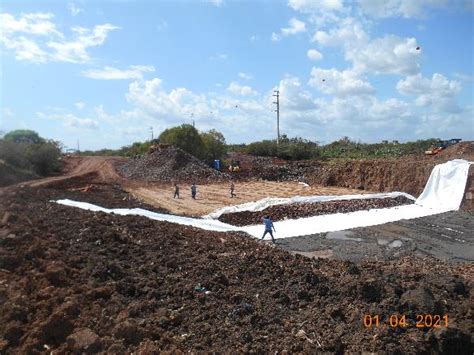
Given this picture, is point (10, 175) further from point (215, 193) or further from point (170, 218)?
point (170, 218)

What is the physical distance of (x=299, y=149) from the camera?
41.5 meters

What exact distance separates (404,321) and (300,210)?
10516 mm

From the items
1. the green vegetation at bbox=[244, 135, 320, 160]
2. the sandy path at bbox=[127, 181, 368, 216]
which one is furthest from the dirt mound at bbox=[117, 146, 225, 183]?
the green vegetation at bbox=[244, 135, 320, 160]

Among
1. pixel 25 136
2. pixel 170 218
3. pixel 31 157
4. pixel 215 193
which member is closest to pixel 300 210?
pixel 170 218

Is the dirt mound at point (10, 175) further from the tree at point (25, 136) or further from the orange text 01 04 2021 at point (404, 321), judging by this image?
the orange text 01 04 2021 at point (404, 321)

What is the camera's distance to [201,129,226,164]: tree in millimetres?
37625

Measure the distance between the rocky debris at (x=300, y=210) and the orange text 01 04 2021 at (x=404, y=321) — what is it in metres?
9.44

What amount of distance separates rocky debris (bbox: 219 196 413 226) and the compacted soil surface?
6.67 metres

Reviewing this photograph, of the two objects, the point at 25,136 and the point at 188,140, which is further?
the point at 25,136

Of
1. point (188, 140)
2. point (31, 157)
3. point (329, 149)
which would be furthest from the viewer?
point (329, 149)

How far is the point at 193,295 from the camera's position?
650 centimetres

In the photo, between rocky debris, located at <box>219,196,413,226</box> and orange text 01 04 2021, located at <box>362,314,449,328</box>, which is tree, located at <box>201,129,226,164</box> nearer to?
rocky debris, located at <box>219,196,413,226</box>

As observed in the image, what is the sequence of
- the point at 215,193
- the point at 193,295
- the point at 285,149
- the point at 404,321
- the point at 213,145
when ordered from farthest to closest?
the point at 285,149 < the point at 213,145 < the point at 215,193 < the point at 193,295 < the point at 404,321

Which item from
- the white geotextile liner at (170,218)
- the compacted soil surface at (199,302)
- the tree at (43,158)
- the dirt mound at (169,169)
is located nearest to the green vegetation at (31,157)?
the tree at (43,158)
